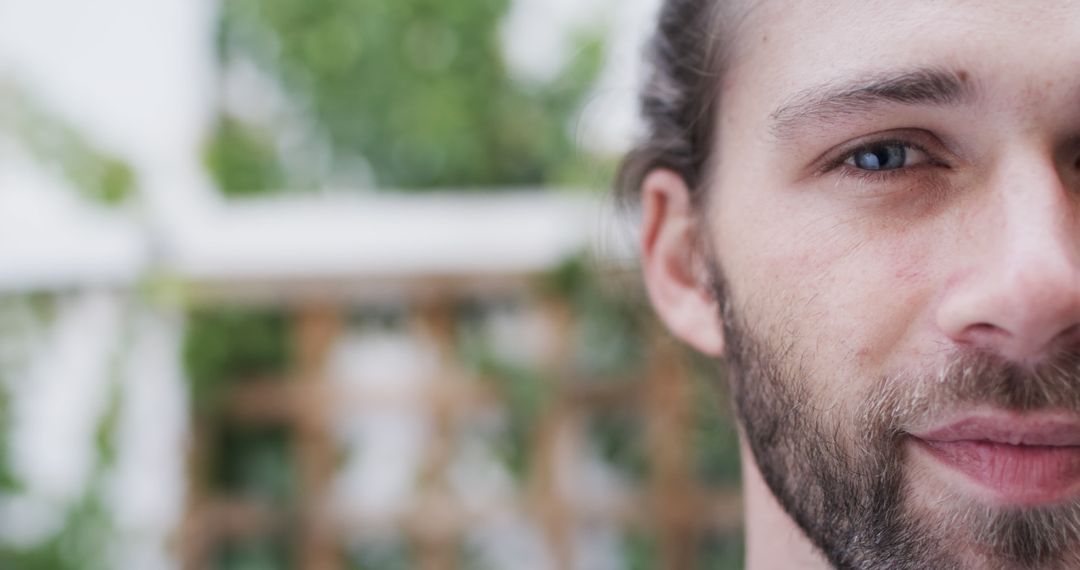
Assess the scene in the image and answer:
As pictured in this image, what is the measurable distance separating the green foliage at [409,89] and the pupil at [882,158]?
10.4ft

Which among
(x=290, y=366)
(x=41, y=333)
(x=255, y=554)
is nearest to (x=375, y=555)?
(x=255, y=554)

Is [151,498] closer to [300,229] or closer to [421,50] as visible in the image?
[300,229]

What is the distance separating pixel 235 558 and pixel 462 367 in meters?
1.19

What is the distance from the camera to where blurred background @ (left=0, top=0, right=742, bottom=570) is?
3.56 metres

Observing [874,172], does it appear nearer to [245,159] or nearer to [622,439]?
[622,439]

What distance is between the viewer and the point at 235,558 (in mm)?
3852

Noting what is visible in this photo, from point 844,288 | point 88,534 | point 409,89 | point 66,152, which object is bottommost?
point 88,534

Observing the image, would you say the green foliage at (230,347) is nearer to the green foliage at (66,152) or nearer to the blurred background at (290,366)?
the blurred background at (290,366)

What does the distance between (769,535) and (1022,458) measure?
12.9 inches

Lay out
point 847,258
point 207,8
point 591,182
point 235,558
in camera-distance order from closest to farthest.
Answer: point 847,258 < point 591,182 < point 235,558 < point 207,8

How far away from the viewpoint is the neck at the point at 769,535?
106 cm

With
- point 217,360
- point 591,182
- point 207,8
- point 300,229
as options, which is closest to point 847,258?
point 591,182

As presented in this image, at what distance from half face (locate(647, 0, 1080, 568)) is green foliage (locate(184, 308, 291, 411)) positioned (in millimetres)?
3005

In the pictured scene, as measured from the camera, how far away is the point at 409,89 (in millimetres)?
4250
